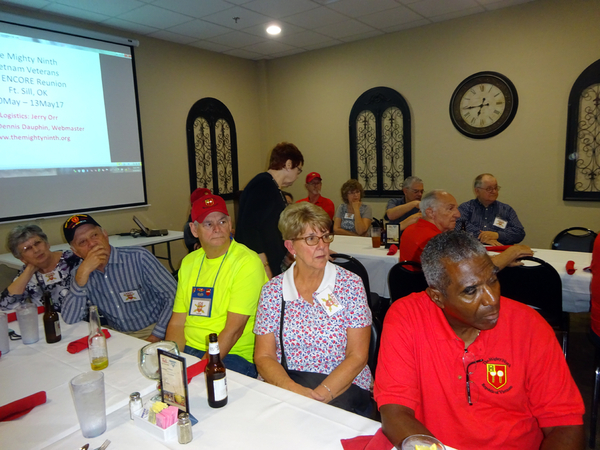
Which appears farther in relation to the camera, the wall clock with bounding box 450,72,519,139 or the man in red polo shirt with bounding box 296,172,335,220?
the man in red polo shirt with bounding box 296,172,335,220

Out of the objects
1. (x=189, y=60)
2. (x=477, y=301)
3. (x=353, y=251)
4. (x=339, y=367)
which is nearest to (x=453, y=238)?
(x=477, y=301)

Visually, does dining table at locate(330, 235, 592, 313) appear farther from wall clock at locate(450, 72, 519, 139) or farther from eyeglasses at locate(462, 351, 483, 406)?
wall clock at locate(450, 72, 519, 139)

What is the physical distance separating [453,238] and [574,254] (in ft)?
8.09

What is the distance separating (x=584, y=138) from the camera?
4.27m

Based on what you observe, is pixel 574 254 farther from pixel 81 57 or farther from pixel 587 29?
pixel 81 57

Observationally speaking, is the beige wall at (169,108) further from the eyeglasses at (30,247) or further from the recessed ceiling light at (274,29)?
the eyeglasses at (30,247)

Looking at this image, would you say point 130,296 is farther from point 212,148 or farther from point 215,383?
point 212,148

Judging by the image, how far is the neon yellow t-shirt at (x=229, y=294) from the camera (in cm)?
193

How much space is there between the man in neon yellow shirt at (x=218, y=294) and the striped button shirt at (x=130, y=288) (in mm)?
285

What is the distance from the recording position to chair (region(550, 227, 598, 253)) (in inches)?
133

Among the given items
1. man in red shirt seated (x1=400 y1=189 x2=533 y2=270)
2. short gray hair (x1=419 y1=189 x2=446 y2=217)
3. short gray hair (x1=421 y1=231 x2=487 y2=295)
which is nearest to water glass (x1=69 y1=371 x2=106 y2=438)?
short gray hair (x1=421 y1=231 x2=487 y2=295)

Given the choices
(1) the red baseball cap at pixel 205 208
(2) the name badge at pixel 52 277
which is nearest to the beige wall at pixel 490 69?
(1) the red baseball cap at pixel 205 208

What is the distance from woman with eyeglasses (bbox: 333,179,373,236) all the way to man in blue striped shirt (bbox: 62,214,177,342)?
281 centimetres

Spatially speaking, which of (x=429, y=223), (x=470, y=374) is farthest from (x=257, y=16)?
(x=470, y=374)
